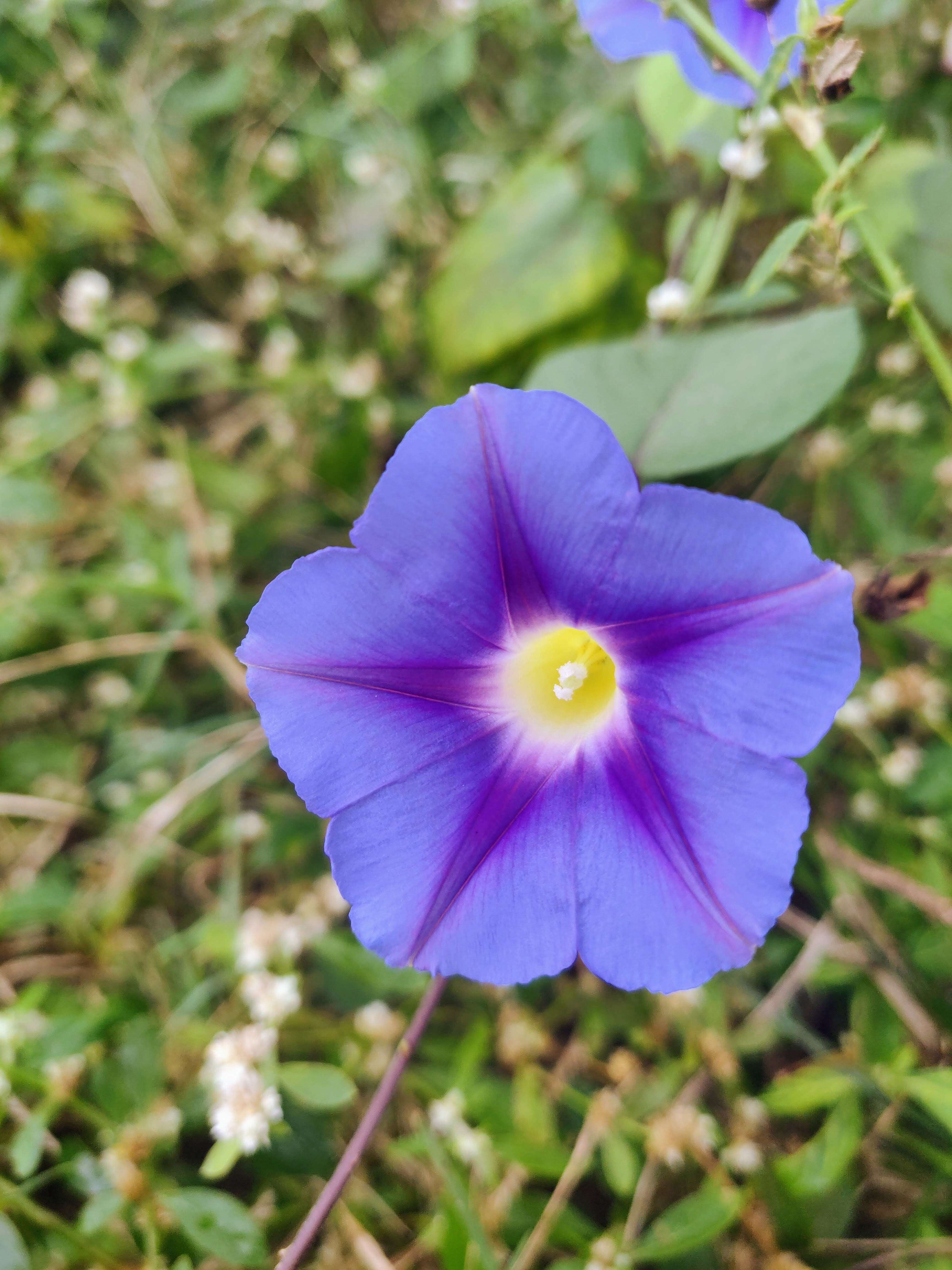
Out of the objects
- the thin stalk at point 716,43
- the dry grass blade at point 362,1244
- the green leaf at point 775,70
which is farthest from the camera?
the dry grass blade at point 362,1244

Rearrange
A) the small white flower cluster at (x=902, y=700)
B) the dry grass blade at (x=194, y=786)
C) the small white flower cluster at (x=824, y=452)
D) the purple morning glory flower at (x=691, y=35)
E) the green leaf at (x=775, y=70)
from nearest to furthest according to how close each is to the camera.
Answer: the green leaf at (x=775, y=70)
the purple morning glory flower at (x=691, y=35)
the small white flower cluster at (x=902, y=700)
the small white flower cluster at (x=824, y=452)
the dry grass blade at (x=194, y=786)

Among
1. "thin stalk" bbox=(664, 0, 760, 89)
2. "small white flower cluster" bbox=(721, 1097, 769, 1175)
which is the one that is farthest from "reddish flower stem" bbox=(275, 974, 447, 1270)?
"thin stalk" bbox=(664, 0, 760, 89)

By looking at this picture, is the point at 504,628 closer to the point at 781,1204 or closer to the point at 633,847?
the point at 633,847

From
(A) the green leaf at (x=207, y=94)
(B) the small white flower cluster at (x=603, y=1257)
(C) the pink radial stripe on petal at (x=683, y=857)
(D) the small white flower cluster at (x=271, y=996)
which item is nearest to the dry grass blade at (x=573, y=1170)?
(B) the small white flower cluster at (x=603, y=1257)

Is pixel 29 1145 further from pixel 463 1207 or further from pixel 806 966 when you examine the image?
pixel 806 966

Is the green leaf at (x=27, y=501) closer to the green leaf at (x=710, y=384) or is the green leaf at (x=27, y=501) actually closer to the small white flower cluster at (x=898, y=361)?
the green leaf at (x=710, y=384)

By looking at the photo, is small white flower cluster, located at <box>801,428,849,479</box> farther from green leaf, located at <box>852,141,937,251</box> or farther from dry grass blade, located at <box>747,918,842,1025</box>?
dry grass blade, located at <box>747,918,842,1025</box>

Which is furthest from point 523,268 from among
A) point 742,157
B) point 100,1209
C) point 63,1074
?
point 100,1209
